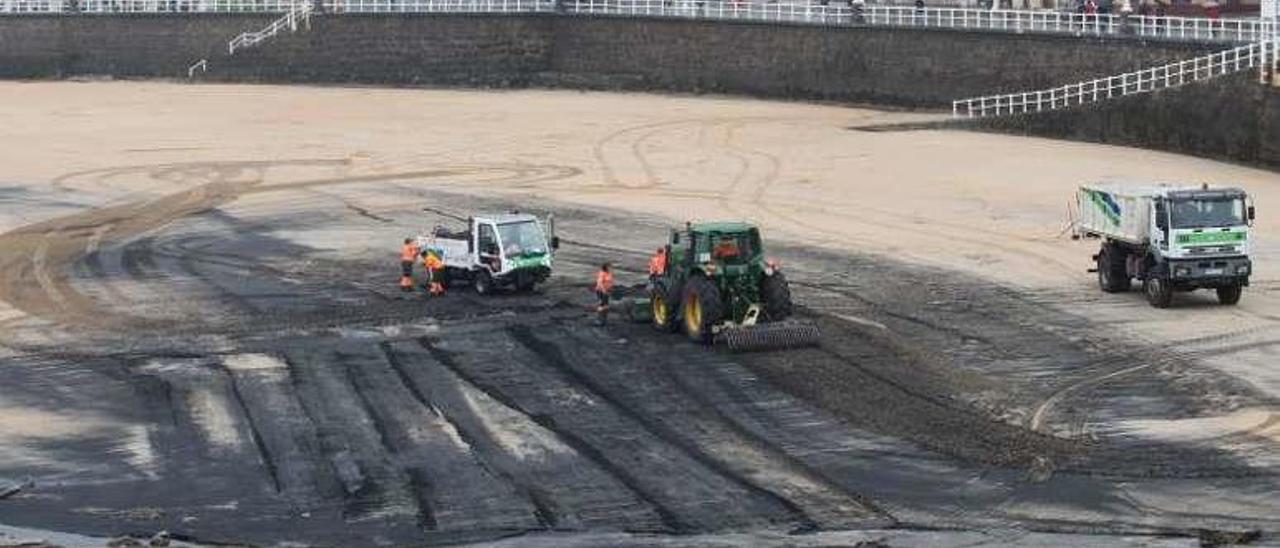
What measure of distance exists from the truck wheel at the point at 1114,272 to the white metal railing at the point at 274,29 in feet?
185

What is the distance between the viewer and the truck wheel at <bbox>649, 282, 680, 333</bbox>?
3297cm

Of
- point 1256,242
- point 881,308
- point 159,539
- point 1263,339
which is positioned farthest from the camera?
point 1256,242

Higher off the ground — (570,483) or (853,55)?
(853,55)

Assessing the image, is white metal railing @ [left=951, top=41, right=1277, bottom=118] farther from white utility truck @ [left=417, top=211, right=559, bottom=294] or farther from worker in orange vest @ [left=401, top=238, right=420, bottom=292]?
worker in orange vest @ [left=401, top=238, right=420, bottom=292]

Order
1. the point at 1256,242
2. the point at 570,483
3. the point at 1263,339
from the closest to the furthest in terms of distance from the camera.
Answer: the point at 570,483 → the point at 1263,339 → the point at 1256,242

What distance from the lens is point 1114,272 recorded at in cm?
3659

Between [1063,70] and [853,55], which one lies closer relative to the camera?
[1063,70]

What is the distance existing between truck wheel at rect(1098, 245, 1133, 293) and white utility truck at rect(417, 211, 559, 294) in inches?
344

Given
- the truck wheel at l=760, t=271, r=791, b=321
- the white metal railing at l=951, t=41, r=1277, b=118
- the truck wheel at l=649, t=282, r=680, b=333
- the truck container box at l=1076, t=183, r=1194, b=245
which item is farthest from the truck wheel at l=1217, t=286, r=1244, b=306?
the white metal railing at l=951, t=41, r=1277, b=118

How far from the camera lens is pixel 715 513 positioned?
23.3 m

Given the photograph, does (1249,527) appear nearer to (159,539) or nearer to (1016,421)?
(1016,421)

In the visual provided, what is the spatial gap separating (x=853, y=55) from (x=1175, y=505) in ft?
171

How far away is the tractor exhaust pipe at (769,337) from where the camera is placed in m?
31.5

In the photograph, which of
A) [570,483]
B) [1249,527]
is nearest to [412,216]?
[570,483]
